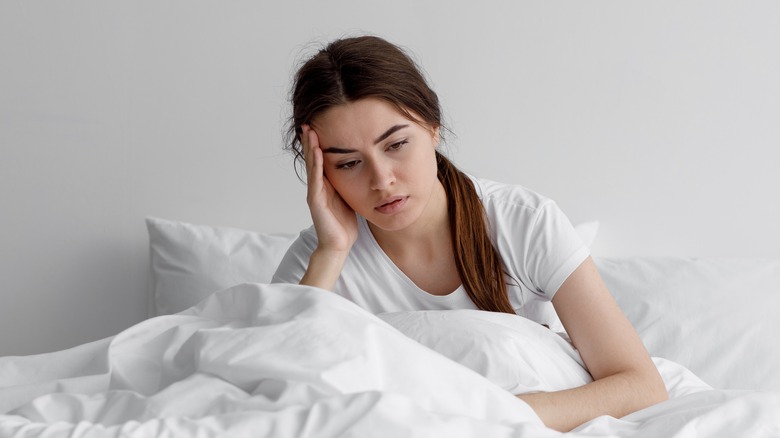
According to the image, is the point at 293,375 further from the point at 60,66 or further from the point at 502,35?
the point at 60,66

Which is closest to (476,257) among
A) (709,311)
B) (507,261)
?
(507,261)

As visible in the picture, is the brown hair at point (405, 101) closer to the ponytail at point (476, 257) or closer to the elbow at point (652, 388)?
the ponytail at point (476, 257)

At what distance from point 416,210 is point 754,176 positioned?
1.13 metres

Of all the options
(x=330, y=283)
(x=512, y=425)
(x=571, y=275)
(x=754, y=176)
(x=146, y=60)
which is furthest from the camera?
(x=146, y=60)

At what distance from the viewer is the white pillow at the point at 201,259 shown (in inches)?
91.8

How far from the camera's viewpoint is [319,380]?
1232 millimetres

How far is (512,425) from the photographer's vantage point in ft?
3.89

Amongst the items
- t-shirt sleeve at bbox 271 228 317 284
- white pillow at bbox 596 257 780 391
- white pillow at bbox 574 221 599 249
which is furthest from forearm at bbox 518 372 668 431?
white pillow at bbox 574 221 599 249

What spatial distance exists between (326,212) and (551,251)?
450 millimetres

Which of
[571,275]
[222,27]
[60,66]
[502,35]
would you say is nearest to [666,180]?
[502,35]

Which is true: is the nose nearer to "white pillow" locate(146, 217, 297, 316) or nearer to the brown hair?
the brown hair

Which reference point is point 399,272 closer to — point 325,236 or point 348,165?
point 325,236

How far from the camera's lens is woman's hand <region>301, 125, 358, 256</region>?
1.80m

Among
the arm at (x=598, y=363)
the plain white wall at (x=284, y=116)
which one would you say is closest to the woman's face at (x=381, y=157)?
the arm at (x=598, y=363)
